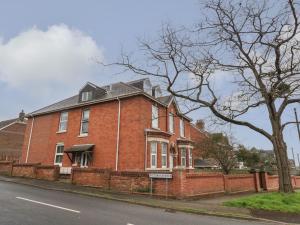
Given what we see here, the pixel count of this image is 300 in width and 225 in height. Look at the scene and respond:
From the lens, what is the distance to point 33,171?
21.2 metres

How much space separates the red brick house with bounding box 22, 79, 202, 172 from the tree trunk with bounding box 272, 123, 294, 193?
6087mm

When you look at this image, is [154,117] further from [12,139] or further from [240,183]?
[12,139]

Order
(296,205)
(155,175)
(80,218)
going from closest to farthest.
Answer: (80,218), (296,205), (155,175)

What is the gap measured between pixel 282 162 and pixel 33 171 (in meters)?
17.9

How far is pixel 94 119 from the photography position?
950 inches

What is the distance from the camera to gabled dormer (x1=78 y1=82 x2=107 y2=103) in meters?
25.5

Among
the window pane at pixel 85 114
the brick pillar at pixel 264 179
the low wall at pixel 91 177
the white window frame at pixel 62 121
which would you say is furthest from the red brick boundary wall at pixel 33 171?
the brick pillar at pixel 264 179

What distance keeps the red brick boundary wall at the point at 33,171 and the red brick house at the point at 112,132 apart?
9.48 feet

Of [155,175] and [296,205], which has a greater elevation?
[155,175]

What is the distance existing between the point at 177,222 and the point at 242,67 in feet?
41.2

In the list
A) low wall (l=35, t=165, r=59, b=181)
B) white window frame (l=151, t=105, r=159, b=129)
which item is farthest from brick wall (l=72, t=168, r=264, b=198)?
white window frame (l=151, t=105, r=159, b=129)

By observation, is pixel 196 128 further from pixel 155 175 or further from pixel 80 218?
pixel 80 218

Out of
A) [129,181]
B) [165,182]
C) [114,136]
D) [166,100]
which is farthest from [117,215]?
[166,100]

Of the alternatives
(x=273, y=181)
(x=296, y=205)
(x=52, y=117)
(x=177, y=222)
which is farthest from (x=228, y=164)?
(x=177, y=222)
